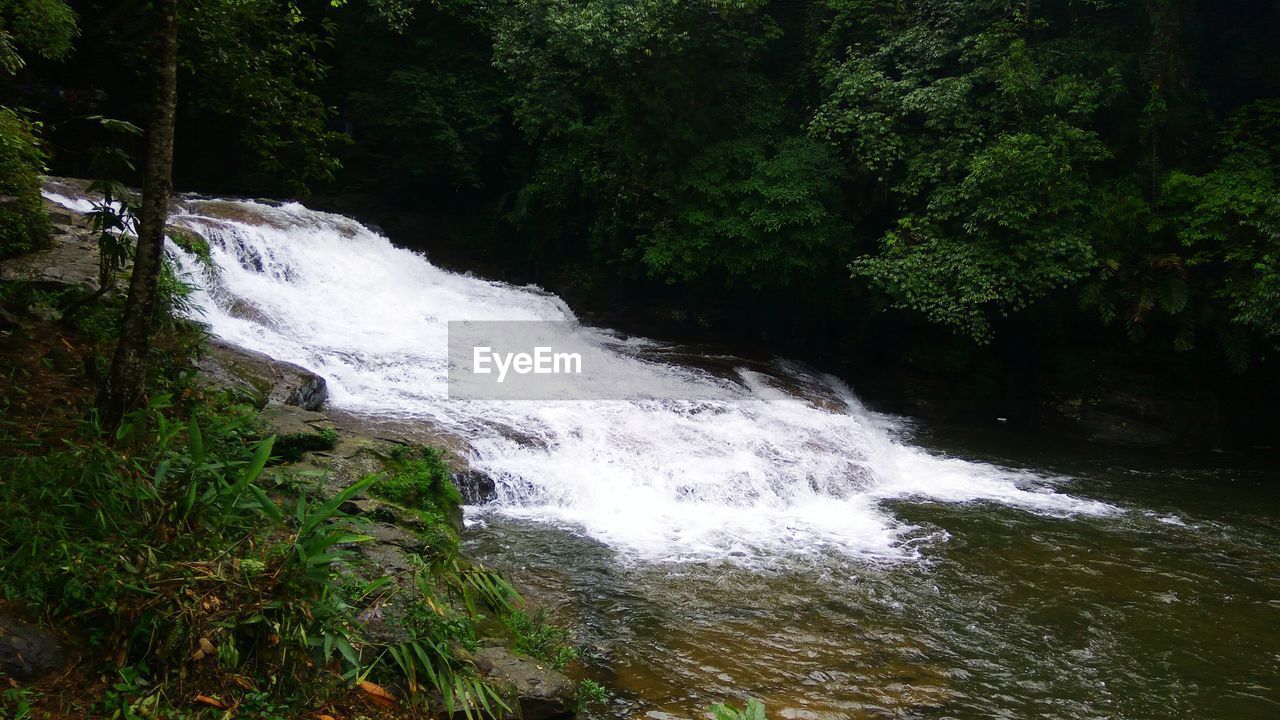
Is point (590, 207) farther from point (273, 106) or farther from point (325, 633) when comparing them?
point (325, 633)

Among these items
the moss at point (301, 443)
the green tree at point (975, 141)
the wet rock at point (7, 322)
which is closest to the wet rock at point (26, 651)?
the moss at point (301, 443)

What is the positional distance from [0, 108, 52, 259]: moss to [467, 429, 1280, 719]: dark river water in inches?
183

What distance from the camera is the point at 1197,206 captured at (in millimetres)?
11320

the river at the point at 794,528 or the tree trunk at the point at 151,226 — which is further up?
the tree trunk at the point at 151,226

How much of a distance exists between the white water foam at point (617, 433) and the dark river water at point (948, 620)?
1.77 ft

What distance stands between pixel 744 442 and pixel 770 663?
4619 mm

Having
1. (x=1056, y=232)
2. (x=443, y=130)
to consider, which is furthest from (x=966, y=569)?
(x=443, y=130)

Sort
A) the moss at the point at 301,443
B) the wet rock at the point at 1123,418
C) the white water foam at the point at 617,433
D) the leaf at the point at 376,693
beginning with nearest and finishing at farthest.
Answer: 1. the leaf at the point at 376,693
2. the moss at the point at 301,443
3. the white water foam at the point at 617,433
4. the wet rock at the point at 1123,418

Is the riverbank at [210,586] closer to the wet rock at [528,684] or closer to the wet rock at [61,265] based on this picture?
the wet rock at [528,684]

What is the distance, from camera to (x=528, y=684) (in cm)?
413

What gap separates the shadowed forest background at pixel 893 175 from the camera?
1195 cm

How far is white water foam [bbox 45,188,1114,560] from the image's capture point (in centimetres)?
813

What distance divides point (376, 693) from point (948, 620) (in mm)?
4670

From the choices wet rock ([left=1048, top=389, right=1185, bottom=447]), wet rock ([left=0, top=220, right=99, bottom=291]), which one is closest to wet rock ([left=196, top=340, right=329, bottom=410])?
wet rock ([left=0, top=220, right=99, bottom=291])
